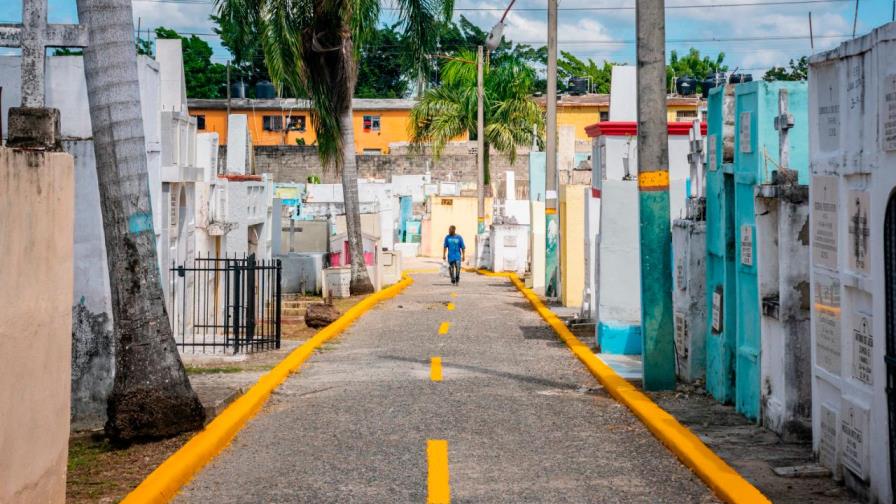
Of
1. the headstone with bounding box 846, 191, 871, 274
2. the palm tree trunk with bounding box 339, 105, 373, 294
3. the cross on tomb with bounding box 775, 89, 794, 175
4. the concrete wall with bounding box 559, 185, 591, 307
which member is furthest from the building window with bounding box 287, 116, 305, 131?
the headstone with bounding box 846, 191, 871, 274

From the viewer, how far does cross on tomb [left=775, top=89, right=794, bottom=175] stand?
10.6m

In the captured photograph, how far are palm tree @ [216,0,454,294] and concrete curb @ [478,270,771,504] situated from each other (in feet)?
47.2

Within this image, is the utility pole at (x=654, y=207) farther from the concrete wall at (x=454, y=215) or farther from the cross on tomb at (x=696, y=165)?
the concrete wall at (x=454, y=215)

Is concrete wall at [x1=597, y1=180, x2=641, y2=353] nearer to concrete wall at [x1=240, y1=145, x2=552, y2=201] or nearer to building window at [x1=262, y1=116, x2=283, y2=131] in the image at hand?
Answer: concrete wall at [x1=240, y1=145, x2=552, y2=201]

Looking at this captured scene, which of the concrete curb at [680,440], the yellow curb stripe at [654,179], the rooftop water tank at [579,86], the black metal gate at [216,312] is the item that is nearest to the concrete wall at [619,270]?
the concrete curb at [680,440]

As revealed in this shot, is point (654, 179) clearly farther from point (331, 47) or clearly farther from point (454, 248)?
point (454, 248)

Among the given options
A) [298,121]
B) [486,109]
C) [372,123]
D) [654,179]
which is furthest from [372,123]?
[654,179]

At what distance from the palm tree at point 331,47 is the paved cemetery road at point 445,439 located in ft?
40.6

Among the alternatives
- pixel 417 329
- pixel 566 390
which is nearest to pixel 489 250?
pixel 417 329

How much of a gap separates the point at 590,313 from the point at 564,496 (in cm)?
1330

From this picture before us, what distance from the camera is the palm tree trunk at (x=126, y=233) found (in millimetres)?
10336

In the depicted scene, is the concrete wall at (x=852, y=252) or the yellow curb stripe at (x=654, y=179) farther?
the yellow curb stripe at (x=654, y=179)

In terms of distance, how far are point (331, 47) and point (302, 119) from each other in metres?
47.8

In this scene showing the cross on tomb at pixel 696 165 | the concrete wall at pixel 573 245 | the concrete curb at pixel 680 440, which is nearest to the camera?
the concrete curb at pixel 680 440
